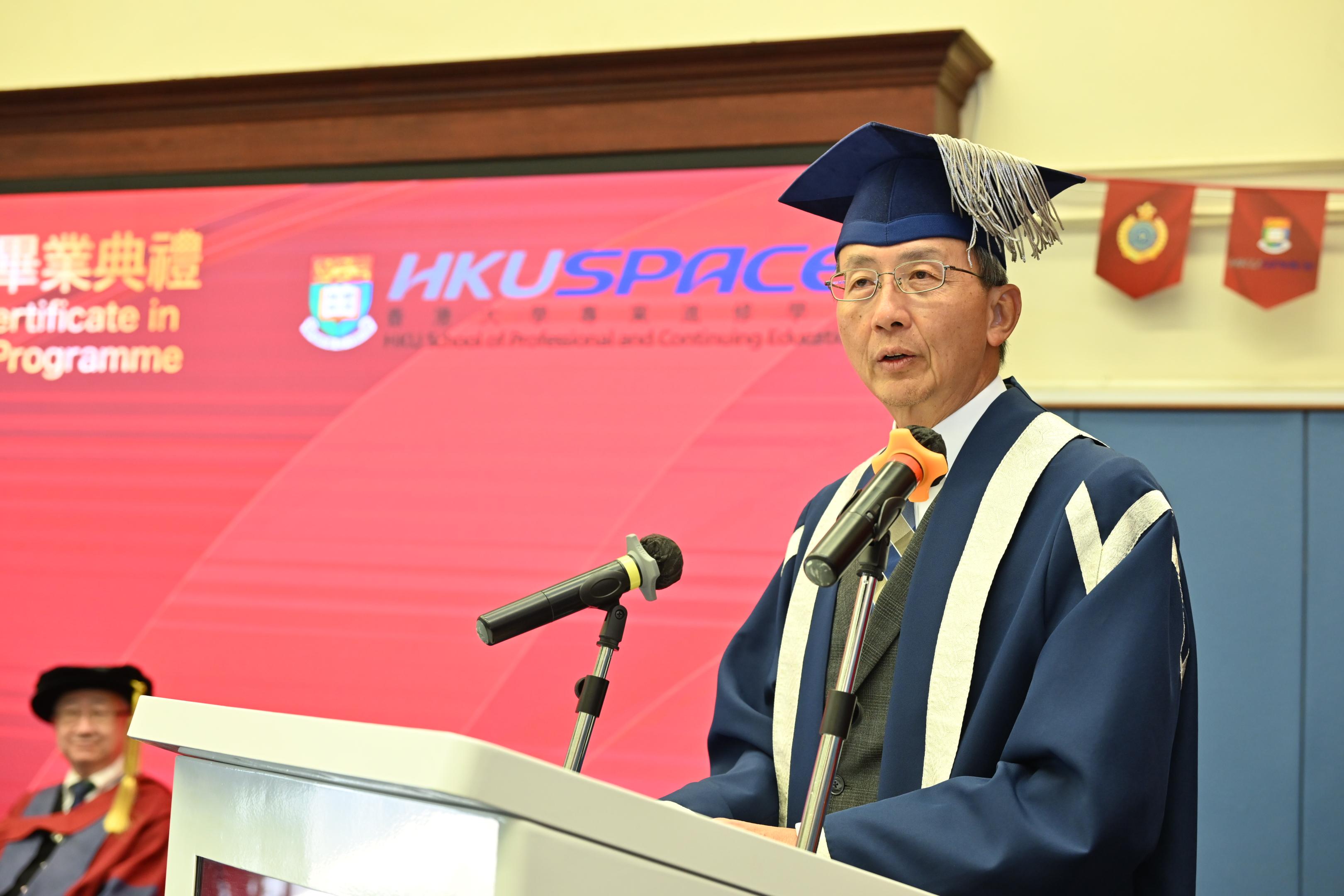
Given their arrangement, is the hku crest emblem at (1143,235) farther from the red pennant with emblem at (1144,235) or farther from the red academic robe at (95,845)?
the red academic robe at (95,845)

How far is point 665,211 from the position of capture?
3479mm

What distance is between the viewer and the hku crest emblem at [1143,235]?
303cm

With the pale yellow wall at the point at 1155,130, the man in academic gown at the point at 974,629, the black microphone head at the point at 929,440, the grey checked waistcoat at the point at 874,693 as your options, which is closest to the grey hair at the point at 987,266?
the man in academic gown at the point at 974,629

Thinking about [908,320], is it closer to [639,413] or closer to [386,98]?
[639,413]

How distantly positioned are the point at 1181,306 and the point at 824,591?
5.76ft

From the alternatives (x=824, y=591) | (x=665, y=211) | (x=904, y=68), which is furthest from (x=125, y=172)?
(x=824, y=591)

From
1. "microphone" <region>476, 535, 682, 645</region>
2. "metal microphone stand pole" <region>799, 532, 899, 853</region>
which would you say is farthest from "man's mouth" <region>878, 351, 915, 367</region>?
"metal microphone stand pole" <region>799, 532, 899, 853</region>

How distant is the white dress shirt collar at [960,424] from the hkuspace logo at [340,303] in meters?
2.43

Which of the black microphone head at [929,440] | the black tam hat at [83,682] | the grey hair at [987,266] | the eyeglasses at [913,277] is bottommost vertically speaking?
the black tam hat at [83,682]

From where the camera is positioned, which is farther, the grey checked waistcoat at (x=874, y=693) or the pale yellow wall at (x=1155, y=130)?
the pale yellow wall at (x=1155, y=130)

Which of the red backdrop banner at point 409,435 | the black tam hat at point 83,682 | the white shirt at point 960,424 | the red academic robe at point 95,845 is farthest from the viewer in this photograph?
the red backdrop banner at point 409,435

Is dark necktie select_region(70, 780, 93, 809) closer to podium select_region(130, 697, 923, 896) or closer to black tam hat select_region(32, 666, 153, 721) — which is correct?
black tam hat select_region(32, 666, 153, 721)

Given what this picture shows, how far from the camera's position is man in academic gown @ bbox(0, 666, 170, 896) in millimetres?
2984

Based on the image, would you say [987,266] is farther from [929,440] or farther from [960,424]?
[929,440]
